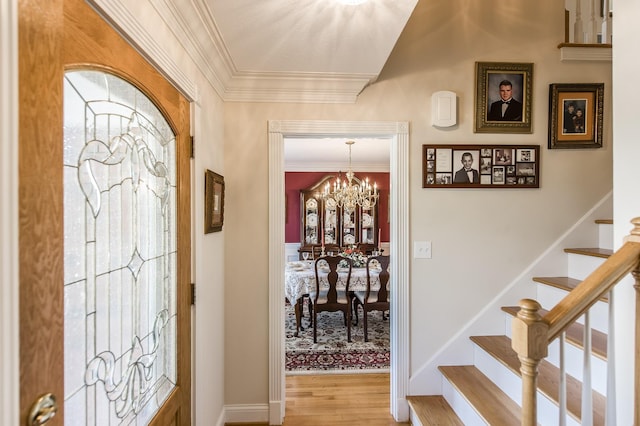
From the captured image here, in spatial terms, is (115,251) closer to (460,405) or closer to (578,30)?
(460,405)

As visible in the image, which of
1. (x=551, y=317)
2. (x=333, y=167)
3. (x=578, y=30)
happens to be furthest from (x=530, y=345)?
(x=333, y=167)

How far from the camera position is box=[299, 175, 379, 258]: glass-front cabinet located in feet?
20.9

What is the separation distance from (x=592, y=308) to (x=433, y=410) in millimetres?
1137

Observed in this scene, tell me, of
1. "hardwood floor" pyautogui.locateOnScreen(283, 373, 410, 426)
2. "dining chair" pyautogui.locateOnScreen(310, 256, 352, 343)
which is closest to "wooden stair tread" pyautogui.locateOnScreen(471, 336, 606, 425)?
"hardwood floor" pyautogui.locateOnScreen(283, 373, 410, 426)

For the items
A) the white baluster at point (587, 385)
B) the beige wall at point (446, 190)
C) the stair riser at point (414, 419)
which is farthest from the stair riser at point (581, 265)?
the stair riser at point (414, 419)

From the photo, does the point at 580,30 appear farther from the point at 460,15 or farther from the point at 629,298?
the point at 629,298

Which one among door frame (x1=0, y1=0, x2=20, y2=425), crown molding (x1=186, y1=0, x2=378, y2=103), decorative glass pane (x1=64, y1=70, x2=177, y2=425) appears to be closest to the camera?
door frame (x1=0, y1=0, x2=20, y2=425)

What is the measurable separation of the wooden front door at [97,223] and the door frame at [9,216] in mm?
23

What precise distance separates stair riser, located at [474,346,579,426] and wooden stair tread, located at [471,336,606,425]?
34mm

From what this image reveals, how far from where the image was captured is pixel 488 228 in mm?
2332

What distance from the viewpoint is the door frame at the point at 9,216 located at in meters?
0.58

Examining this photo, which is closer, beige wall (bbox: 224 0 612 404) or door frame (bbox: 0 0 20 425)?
door frame (bbox: 0 0 20 425)

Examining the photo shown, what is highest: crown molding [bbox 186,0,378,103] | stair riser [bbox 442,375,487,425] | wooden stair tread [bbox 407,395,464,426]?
crown molding [bbox 186,0,378,103]

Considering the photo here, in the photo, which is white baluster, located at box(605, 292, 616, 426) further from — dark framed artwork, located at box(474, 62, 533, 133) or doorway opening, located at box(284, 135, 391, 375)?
doorway opening, located at box(284, 135, 391, 375)
